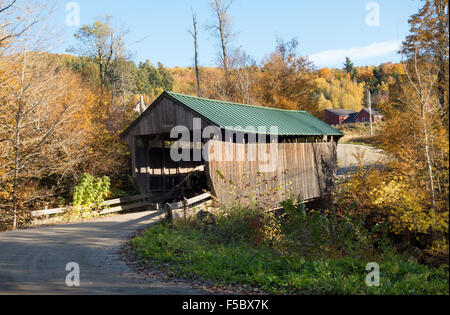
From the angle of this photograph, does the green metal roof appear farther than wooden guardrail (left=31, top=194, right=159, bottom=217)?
Yes

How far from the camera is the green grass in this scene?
532 cm

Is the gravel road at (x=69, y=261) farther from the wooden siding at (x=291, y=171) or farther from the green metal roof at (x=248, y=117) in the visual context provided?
the green metal roof at (x=248, y=117)

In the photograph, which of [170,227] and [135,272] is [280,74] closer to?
[170,227]

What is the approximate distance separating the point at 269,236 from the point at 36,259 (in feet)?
16.7

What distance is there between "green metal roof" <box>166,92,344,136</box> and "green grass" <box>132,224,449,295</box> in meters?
5.21

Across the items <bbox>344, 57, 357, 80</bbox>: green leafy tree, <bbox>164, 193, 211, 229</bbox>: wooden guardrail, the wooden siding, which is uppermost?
<bbox>344, 57, 357, 80</bbox>: green leafy tree

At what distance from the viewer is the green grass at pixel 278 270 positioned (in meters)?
5.32

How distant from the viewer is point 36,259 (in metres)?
7.09

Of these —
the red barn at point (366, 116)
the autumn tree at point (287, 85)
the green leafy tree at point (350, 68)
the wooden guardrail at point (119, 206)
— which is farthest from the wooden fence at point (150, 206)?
the green leafy tree at point (350, 68)

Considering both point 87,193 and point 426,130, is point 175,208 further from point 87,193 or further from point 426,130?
point 426,130

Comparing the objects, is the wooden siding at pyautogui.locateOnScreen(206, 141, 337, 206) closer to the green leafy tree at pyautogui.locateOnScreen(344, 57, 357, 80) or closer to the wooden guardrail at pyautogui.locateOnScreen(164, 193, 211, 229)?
the wooden guardrail at pyautogui.locateOnScreen(164, 193, 211, 229)

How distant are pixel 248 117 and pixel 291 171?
9.53 feet

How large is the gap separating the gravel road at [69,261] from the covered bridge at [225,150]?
378 centimetres

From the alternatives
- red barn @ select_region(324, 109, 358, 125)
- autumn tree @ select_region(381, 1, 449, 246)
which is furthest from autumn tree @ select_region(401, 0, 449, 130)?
red barn @ select_region(324, 109, 358, 125)
